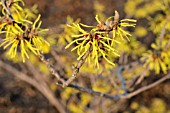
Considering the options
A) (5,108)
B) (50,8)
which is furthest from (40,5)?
(5,108)

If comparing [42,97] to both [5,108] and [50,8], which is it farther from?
[50,8]

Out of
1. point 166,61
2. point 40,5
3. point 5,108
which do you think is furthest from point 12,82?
point 166,61

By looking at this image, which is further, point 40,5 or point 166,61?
point 40,5

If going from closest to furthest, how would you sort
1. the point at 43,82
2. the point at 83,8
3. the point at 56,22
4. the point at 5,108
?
the point at 43,82
the point at 5,108
the point at 56,22
the point at 83,8

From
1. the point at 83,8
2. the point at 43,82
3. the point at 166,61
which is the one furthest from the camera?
the point at 83,8

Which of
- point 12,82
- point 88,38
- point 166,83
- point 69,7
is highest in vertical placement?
point 69,7

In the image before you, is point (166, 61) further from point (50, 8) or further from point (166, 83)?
point (50, 8)

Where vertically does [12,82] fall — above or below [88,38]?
below
